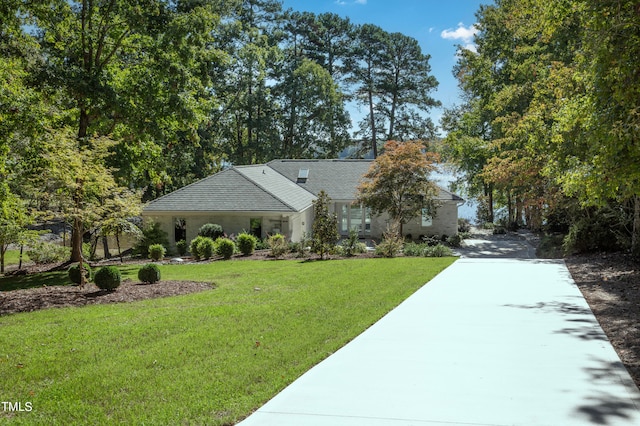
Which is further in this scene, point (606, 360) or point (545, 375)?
point (606, 360)

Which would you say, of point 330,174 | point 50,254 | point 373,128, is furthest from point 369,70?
point 50,254

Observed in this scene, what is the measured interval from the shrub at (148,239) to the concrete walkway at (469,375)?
1725 centimetres

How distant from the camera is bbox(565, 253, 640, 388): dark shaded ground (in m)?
6.51

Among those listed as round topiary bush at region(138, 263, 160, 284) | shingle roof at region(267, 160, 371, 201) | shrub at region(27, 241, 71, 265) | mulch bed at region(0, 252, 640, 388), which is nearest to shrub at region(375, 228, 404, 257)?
mulch bed at region(0, 252, 640, 388)

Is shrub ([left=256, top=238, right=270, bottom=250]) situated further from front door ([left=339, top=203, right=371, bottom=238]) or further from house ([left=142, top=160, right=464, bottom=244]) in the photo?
front door ([left=339, top=203, right=371, bottom=238])

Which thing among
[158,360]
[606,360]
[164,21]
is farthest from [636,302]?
[164,21]

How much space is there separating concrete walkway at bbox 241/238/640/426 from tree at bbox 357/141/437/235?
14.7 meters

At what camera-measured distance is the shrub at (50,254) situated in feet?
61.0

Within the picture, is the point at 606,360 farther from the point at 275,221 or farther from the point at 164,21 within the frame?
the point at 275,221

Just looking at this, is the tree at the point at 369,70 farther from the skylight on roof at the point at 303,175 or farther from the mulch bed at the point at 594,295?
the mulch bed at the point at 594,295

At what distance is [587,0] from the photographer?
765 cm

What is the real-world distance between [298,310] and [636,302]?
6.36m

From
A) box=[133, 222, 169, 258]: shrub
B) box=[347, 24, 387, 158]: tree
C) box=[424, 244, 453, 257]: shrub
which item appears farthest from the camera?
box=[347, 24, 387, 158]: tree

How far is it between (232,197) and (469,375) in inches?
843
